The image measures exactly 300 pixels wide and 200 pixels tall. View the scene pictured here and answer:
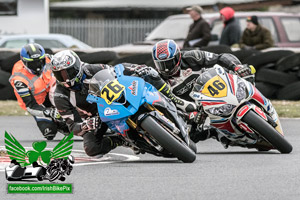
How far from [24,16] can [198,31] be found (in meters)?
21.5

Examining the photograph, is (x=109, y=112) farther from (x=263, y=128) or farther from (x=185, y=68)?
(x=185, y=68)

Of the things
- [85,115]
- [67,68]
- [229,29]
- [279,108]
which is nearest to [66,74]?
[67,68]

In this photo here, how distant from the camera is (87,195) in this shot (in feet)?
22.0

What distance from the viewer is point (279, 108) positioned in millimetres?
14938

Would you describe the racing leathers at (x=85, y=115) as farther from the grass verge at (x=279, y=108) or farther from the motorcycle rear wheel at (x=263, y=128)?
the grass verge at (x=279, y=108)

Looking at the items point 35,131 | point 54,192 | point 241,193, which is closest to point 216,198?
point 241,193

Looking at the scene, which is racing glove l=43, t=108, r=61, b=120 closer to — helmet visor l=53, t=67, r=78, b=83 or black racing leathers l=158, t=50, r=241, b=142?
black racing leathers l=158, t=50, r=241, b=142

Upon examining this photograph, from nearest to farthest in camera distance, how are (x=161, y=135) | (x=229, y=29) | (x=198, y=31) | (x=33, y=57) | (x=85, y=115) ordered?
(x=161, y=135)
(x=85, y=115)
(x=33, y=57)
(x=198, y=31)
(x=229, y=29)

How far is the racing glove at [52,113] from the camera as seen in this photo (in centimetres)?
1157

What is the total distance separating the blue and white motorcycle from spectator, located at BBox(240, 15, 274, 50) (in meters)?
8.20

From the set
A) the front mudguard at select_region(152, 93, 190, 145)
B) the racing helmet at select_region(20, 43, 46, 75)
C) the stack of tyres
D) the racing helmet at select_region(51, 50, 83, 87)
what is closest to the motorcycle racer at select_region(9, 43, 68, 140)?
the racing helmet at select_region(20, 43, 46, 75)

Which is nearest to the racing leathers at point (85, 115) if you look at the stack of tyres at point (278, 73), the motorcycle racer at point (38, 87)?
the motorcycle racer at point (38, 87)

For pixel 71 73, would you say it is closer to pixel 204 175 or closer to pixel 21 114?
pixel 204 175

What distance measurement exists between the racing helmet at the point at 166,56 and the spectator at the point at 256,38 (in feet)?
21.9
